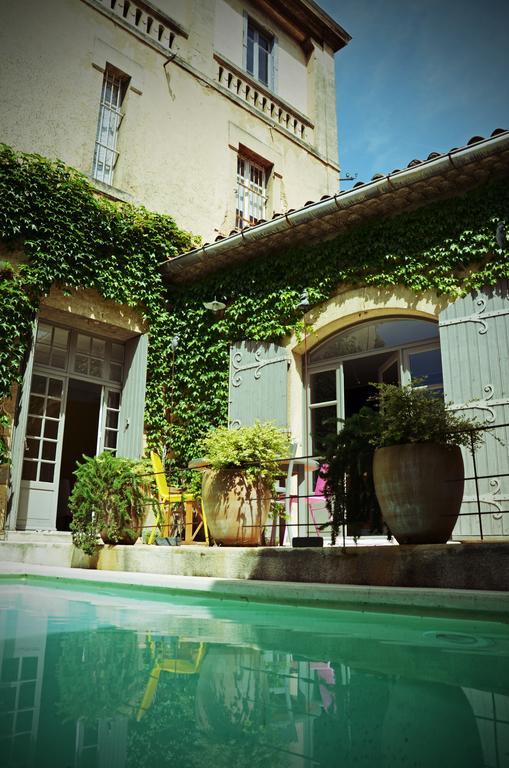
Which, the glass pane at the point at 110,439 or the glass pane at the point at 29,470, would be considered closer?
the glass pane at the point at 29,470

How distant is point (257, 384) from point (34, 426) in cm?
289

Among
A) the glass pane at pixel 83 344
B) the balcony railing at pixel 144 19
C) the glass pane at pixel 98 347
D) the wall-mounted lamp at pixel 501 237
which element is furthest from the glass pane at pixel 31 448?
the balcony railing at pixel 144 19

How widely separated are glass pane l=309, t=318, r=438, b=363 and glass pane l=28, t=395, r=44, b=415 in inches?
141

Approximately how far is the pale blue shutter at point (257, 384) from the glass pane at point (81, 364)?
209 centimetres

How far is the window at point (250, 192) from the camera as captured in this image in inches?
402

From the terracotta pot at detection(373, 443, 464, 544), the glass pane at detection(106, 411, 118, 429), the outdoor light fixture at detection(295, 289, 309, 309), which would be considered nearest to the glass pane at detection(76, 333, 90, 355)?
the glass pane at detection(106, 411, 118, 429)

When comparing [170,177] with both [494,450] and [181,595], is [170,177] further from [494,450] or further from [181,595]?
[181,595]

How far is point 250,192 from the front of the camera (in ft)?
34.3

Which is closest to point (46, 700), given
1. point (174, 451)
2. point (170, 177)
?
point (174, 451)

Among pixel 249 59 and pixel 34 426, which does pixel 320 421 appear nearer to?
pixel 34 426

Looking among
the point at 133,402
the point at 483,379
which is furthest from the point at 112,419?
the point at 483,379

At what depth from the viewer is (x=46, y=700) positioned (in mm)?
1449

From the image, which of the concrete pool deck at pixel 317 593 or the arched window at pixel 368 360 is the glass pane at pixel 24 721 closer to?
the concrete pool deck at pixel 317 593

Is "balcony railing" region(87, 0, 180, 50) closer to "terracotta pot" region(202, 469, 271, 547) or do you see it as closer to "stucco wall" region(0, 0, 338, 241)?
"stucco wall" region(0, 0, 338, 241)
